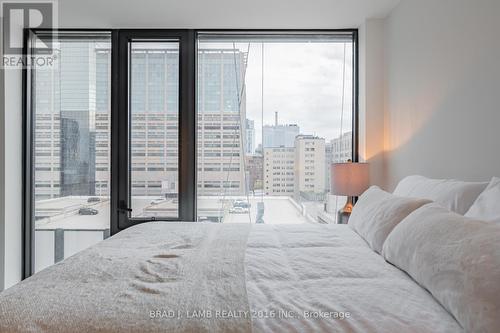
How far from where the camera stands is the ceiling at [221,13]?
2.61 m

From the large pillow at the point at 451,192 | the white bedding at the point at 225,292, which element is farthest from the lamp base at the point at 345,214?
the white bedding at the point at 225,292

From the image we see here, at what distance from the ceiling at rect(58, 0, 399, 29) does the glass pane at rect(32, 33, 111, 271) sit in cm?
34

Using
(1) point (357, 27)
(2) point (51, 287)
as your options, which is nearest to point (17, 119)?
(2) point (51, 287)

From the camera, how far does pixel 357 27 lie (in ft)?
10.0

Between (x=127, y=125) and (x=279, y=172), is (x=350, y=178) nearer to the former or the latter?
(x=279, y=172)

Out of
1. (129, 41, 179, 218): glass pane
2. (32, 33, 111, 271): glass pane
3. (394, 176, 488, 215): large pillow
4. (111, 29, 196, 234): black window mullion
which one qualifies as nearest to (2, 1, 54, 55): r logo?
(32, 33, 111, 271): glass pane

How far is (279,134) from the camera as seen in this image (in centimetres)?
315

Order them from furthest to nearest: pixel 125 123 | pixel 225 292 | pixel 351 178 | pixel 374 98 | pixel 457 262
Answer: pixel 125 123
pixel 374 98
pixel 351 178
pixel 225 292
pixel 457 262

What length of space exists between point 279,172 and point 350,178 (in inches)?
29.0

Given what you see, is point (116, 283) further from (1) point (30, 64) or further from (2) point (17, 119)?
(1) point (30, 64)

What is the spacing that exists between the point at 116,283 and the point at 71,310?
0.21 meters

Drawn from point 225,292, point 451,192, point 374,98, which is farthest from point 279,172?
point 225,292

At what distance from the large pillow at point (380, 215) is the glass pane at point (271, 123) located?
131 cm

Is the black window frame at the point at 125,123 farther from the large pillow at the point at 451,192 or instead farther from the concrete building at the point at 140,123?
the large pillow at the point at 451,192
